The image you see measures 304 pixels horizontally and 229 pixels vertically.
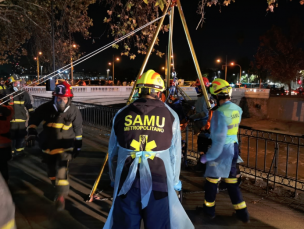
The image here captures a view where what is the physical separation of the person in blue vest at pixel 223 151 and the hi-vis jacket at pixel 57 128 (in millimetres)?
2211

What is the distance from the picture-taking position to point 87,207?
168 inches

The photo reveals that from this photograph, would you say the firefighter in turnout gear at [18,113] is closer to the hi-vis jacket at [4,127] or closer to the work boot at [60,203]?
the hi-vis jacket at [4,127]

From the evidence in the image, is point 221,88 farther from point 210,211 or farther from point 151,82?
point 210,211

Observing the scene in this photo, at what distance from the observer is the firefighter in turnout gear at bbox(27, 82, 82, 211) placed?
4.22 metres

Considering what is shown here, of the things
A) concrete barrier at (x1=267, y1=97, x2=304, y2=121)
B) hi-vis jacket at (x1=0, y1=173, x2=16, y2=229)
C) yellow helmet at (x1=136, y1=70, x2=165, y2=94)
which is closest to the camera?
hi-vis jacket at (x1=0, y1=173, x2=16, y2=229)

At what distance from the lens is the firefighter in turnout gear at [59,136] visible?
13.8ft

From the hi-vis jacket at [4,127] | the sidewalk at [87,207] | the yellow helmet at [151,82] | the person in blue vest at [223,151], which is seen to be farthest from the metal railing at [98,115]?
the yellow helmet at [151,82]

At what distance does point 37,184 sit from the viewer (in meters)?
5.19

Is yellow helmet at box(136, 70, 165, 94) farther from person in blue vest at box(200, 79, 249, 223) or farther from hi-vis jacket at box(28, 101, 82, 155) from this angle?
hi-vis jacket at box(28, 101, 82, 155)

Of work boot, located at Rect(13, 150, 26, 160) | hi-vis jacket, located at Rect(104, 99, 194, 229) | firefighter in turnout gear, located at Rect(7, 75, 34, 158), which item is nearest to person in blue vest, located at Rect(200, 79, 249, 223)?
hi-vis jacket, located at Rect(104, 99, 194, 229)

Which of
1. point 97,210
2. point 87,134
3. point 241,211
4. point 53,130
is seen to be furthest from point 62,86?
point 87,134

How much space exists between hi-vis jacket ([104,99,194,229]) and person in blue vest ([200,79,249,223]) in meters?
1.23

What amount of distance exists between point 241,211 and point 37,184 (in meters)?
3.89

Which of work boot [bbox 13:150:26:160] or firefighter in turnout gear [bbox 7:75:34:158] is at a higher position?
firefighter in turnout gear [bbox 7:75:34:158]
